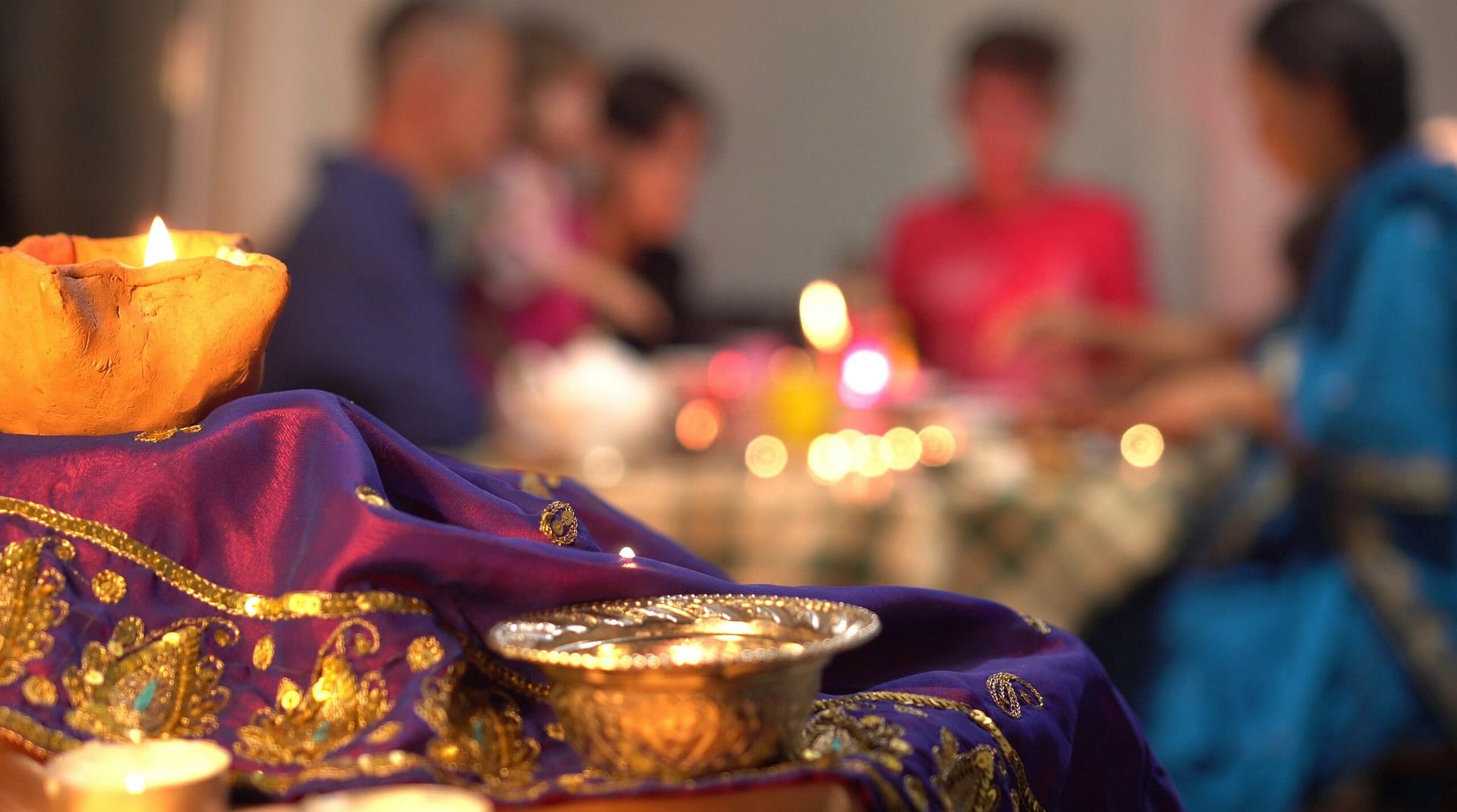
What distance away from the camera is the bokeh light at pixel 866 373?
219cm

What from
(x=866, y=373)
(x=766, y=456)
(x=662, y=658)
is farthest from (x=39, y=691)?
(x=866, y=373)

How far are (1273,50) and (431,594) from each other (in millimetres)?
2153

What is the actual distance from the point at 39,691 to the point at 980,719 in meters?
0.37

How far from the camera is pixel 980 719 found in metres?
0.61

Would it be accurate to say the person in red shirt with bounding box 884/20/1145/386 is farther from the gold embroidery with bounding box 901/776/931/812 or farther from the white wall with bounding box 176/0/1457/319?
the gold embroidery with bounding box 901/776/931/812

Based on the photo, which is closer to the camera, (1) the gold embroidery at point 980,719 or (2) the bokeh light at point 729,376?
(1) the gold embroidery at point 980,719

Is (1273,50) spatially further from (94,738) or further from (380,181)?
(94,738)

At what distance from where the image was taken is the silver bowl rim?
1.56 feet

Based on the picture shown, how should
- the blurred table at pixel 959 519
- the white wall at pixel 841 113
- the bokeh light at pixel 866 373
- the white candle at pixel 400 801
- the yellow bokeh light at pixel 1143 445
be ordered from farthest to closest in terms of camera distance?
the white wall at pixel 841 113
the bokeh light at pixel 866 373
the yellow bokeh light at pixel 1143 445
the blurred table at pixel 959 519
the white candle at pixel 400 801

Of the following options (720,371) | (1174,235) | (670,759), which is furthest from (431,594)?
(1174,235)

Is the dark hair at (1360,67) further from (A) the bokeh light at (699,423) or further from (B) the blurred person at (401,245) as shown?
(B) the blurred person at (401,245)

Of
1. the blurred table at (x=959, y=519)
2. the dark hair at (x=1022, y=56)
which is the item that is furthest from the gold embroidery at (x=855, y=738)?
the dark hair at (x=1022, y=56)

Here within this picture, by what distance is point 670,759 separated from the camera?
50 centimetres

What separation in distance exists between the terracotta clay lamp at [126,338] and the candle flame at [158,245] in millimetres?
20
